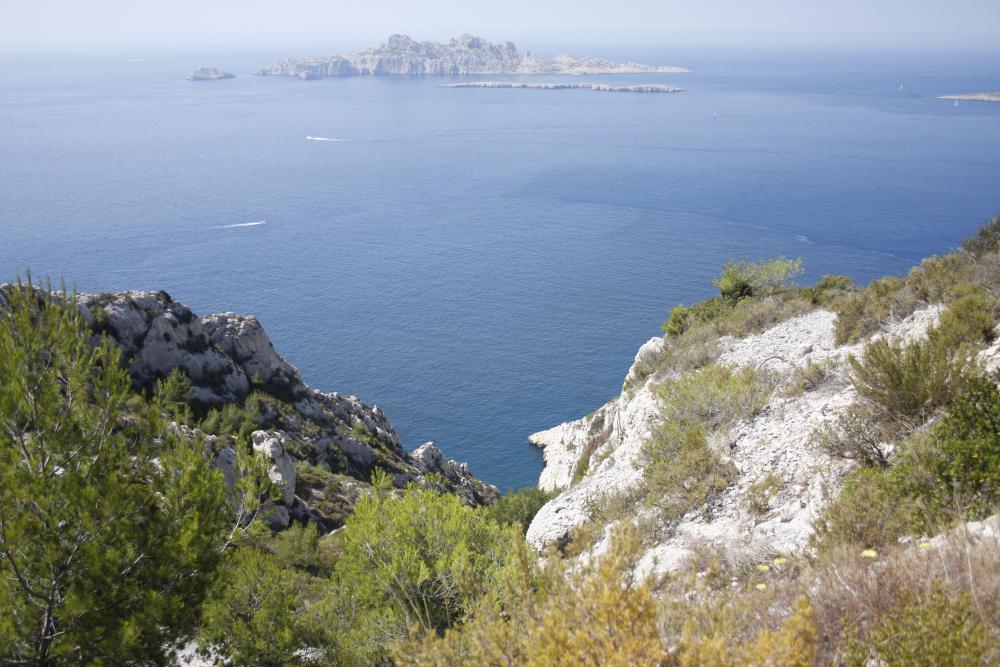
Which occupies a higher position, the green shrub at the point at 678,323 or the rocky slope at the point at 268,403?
the green shrub at the point at 678,323

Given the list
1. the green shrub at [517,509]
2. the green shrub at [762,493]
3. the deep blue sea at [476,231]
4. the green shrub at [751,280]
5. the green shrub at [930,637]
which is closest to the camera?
the green shrub at [930,637]

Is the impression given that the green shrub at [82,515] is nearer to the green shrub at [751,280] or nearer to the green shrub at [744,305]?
the green shrub at [744,305]

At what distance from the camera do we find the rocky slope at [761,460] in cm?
1066

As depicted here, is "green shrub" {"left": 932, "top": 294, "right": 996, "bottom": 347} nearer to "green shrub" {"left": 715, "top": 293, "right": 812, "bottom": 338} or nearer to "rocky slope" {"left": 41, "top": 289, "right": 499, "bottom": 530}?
"green shrub" {"left": 715, "top": 293, "right": 812, "bottom": 338}

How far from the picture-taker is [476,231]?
316 feet

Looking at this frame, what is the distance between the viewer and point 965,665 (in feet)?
14.8

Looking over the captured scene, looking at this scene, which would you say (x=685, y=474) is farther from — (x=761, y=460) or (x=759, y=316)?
(x=759, y=316)

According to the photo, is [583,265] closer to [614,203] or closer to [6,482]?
[614,203]

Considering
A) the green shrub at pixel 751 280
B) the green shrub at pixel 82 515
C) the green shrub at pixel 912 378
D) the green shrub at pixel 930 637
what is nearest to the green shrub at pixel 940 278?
the green shrub at pixel 751 280

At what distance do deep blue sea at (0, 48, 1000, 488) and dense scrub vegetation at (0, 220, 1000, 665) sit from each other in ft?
121

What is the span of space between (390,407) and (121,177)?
94.4m

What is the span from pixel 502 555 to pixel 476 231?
8607 cm

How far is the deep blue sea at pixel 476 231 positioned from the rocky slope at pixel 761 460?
29.6m

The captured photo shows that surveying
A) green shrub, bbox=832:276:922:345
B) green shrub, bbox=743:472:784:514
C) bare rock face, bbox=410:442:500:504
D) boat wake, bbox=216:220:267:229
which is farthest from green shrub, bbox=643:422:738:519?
boat wake, bbox=216:220:267:229
